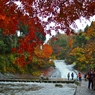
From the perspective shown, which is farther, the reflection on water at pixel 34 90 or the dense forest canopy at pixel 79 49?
the dense forest canopy at pixel 79 49

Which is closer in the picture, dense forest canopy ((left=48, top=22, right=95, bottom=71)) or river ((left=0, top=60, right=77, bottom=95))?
river ((left=0, top=60, right=77, bottom=95))

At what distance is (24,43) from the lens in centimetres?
1337

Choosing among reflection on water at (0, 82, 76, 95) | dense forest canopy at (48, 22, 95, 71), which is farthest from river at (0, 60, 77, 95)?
dense forest canopy at (48, 22, 95, 71)

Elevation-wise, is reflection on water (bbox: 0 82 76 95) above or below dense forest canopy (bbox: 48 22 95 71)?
below

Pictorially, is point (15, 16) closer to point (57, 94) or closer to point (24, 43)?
point (24, 43)

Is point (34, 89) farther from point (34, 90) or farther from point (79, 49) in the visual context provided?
point (79, 49)

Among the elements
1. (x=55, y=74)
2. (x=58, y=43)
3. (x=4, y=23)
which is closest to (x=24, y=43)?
(x=4, y=23)

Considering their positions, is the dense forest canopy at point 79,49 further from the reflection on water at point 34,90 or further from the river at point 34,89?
the reflection on water at point 34,90

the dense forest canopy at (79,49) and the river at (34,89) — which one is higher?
the dense forest canopy at (79,49)

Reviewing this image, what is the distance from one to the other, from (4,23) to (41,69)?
41525 millimetres

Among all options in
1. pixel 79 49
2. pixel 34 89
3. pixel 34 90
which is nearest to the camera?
pixel 34 90

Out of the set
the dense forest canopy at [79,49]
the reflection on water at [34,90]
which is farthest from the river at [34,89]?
the dense forest canopy at [79,49]

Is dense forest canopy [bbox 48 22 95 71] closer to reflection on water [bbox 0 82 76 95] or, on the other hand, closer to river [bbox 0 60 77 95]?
river [bbox 0 60 77 95]

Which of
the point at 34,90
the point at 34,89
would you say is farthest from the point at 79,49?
the point at 34,90
